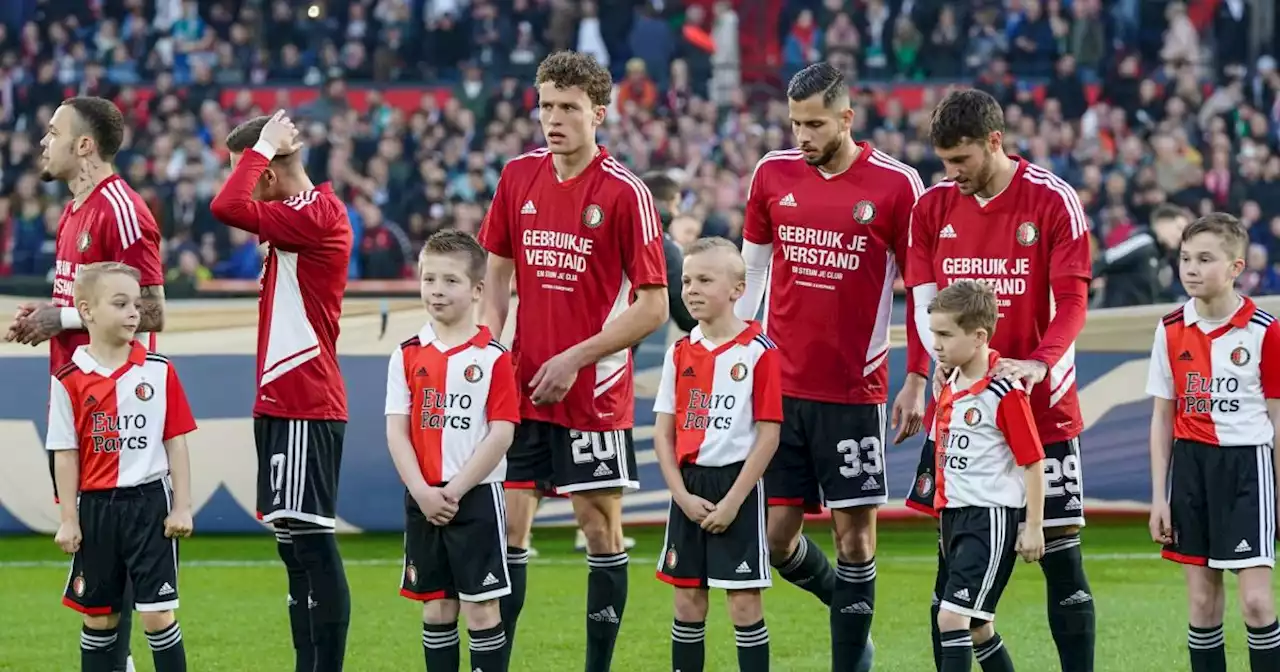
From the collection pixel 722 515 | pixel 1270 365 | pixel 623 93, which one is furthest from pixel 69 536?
pixel 623 93

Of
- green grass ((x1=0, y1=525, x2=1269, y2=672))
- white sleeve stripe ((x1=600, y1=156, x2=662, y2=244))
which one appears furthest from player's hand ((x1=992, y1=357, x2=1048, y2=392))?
green grass ((x1=0, y1=525, x2=1269, y2=672))

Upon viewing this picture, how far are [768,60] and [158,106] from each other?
7.41 metres

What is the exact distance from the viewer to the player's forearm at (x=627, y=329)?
6152 mm

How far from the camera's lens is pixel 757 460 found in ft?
19.5

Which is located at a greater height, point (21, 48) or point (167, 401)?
point (21, 48)

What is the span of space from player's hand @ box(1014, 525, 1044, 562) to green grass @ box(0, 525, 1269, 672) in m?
1.72

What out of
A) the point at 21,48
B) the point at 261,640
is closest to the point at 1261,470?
the point at 261,640

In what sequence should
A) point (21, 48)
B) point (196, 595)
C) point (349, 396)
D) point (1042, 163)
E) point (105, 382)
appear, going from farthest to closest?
point (21, 48) → point (1042, 163) → point (349, 396) → point (196, 595) → point (105, 382)

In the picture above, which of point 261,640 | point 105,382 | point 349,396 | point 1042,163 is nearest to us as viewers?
point 105,382

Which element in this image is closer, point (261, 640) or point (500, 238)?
point (500, 238)

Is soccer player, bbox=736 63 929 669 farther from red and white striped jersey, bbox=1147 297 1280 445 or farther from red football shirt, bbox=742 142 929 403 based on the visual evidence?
red and white striped jersey, bbox=1147 297 1280 445

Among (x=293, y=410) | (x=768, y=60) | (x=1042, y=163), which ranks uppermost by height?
(x=768, y=60)

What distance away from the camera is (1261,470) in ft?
19.5

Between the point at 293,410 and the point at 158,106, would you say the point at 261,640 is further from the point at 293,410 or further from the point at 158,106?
the point at 158,106
